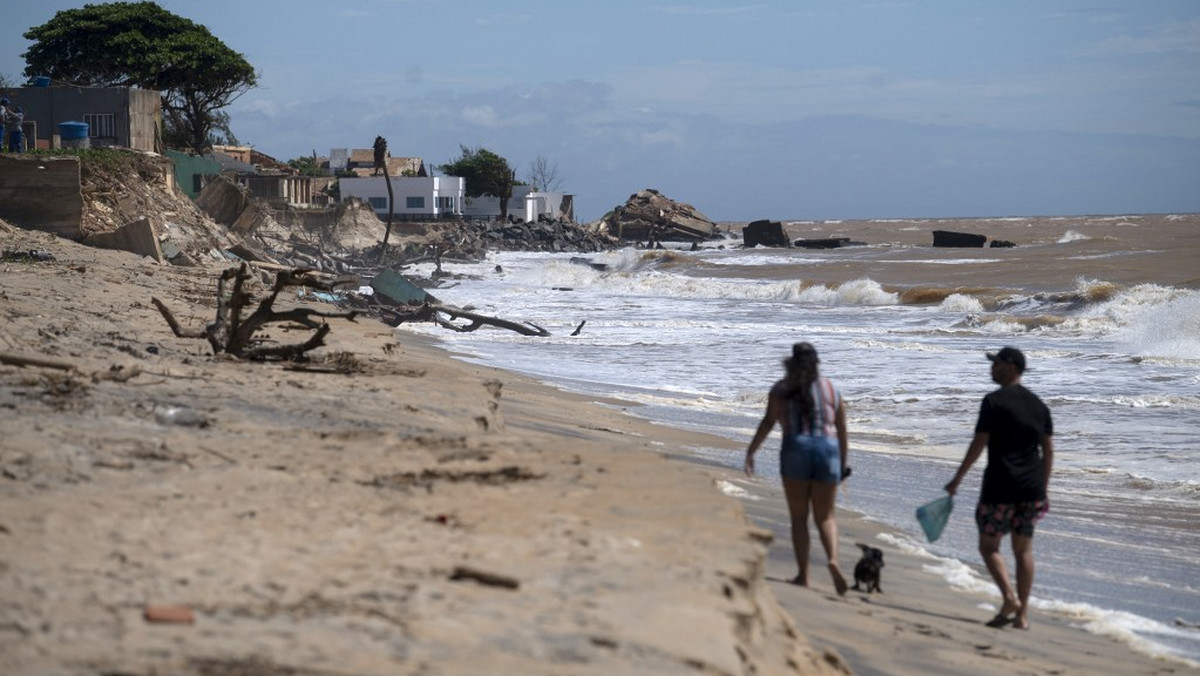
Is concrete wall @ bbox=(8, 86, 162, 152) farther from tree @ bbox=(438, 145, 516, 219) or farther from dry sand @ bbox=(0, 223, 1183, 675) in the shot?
tree @ bbox=(438, 145, 516, 219)

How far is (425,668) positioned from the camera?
3.27 metres

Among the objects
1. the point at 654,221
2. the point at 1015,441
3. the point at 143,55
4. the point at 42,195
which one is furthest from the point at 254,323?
the point at 654,221

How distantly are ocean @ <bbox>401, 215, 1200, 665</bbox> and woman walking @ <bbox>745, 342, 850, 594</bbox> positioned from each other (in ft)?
4.72

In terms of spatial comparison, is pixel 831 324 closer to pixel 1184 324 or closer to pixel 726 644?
pixel 1184 324

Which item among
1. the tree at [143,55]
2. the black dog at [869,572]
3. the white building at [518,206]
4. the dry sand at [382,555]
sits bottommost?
the black dog at [869,572]

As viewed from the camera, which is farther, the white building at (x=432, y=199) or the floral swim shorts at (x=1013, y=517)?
the white building at (x=432, y=199)

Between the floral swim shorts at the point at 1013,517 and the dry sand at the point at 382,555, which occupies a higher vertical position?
the dry sand at the point at 382,555

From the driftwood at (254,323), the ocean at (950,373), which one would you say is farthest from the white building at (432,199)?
the driftwood at (254,323)

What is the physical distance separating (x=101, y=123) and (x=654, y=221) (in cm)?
6085

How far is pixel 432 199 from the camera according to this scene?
80188 millimetres

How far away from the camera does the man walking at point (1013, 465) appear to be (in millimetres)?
6605

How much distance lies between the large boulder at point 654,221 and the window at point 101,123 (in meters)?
55.7

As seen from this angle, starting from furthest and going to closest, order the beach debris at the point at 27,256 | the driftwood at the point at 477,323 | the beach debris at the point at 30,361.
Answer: the driftwood at the point at 477,323 < the beach debris at the point at 27,256 < the beach debris at the point at 30,361

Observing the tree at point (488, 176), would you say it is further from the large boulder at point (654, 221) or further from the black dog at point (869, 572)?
the black dog at point (869, 572)
